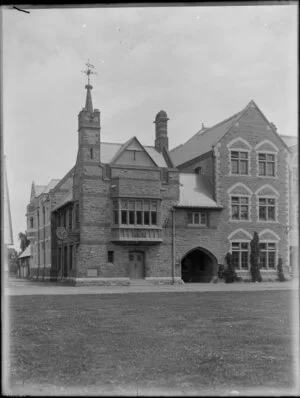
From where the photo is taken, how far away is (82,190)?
86.2 ft

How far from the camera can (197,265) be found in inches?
1186

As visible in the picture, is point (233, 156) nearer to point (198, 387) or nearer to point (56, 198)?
point (56, 198)

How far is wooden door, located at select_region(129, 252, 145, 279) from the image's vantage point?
91.7ft

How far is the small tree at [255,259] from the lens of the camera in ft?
87.9

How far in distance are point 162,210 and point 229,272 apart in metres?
5.00

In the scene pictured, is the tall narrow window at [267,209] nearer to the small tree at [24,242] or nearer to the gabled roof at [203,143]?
the gabled roof at [203,143]

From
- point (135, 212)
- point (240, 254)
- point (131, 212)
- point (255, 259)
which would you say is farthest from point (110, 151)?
point (255, 259)

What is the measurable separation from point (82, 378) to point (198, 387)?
142cm

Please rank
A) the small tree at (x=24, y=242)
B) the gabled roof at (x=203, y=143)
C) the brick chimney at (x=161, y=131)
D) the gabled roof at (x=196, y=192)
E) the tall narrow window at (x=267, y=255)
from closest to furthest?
the tall narrow window at (x=267, y=255) → the small tree at (x=24, y=242) → the gabled roof at (x=196, y=192) → the gabled roof at (x=203, y=143) → the brick chimney at (x=161, y=131)

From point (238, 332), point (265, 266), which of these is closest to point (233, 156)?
point (265, 266)

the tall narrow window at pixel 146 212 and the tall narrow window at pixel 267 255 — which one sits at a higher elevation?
the tall narrow window at pixel 146 212

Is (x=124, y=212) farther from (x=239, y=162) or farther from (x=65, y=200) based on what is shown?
(x=239, y=162)

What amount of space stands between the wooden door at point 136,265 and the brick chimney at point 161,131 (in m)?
6.56

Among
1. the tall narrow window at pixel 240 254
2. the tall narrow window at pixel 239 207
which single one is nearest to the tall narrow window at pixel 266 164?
the tall narrow window at pixel 239 207
